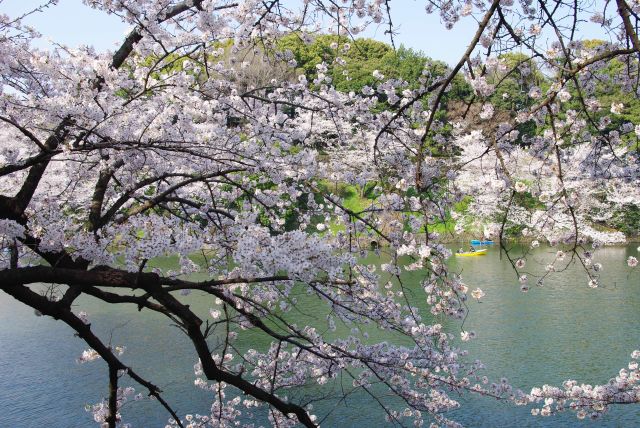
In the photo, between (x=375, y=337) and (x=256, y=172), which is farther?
(x=375, y=337)

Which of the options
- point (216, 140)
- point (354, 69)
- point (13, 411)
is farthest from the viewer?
point (354, 69)

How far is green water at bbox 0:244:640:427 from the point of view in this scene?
6.78 m

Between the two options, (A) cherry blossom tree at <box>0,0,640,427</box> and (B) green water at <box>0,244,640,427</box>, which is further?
(B) green water at <box>0,244,640,427</box>

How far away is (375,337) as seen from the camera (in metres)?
8.83

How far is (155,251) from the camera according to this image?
243 cm

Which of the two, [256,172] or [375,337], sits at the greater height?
[375,337]

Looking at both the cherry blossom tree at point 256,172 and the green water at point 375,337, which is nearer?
the cherry blossom tree at point 256,172

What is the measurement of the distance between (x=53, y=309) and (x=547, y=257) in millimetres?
16039

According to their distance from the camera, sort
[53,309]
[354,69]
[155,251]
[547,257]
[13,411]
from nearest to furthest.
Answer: [155,251], [53,309], [13,411], [547,257], [354,69]

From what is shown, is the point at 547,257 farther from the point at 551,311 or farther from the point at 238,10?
the point at 238,10

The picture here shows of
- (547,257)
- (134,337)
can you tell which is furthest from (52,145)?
(547,257)

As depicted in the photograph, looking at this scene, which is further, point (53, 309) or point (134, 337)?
point (134, 337)

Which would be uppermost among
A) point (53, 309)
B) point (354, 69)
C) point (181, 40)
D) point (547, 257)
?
point (354, 69)

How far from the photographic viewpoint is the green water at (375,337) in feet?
22.2
